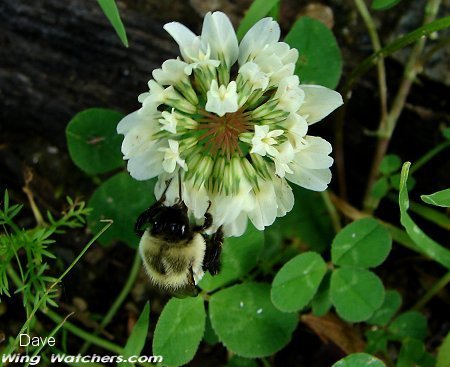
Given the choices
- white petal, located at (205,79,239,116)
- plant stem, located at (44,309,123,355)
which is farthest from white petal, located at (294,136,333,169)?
plant stem, located at (44,309,123,355)

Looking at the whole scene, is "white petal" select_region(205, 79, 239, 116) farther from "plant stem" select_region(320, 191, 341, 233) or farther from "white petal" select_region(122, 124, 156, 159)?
"plant stem" select_region(320, 191, 341, 233)

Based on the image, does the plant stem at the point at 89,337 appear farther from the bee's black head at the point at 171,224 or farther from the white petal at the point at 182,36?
the white petal at the point at 182,36

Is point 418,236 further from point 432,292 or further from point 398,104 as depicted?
point 398,104

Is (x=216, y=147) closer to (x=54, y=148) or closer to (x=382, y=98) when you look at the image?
(x=382, y=98)

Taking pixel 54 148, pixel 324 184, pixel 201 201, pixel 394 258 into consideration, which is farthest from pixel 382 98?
pixel 54 148

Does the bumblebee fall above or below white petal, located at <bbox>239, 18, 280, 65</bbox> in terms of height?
below

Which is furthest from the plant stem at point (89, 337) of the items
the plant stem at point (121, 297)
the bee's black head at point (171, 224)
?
the bee's black head at point (171, 224)
